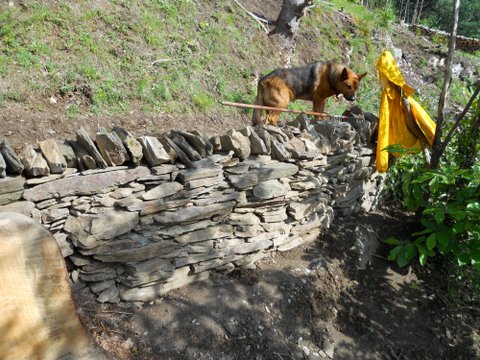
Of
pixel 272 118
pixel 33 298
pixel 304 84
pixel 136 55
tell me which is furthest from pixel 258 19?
pixel 33 298

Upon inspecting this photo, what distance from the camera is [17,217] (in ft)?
6.47

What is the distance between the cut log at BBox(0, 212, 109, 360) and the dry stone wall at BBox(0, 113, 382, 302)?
24.4 inches

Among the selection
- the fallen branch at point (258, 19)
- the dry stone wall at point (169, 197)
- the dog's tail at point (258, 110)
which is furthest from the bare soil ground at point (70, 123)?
the fallen branch at point (258, 19)

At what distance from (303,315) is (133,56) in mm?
5810

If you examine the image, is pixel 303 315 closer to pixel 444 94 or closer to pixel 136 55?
pixel 444 94

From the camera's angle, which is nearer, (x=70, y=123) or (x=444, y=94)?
(x=444, y=94)

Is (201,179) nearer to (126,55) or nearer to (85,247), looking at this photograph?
(85,247)

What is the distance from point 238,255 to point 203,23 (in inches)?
272

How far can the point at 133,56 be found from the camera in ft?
23.8

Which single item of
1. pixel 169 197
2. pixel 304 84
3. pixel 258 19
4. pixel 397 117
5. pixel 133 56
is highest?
pixel 258 19

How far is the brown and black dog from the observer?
236 inches

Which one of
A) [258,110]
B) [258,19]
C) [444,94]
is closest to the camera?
[444,94]

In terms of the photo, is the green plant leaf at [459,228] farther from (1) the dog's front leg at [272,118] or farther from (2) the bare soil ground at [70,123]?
(2) the bare soil ground at [70,123]

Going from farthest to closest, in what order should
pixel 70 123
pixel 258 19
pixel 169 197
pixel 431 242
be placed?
pixel 258 19 < pixel 70 123 < pixel 431 242 < pixel 169 197
